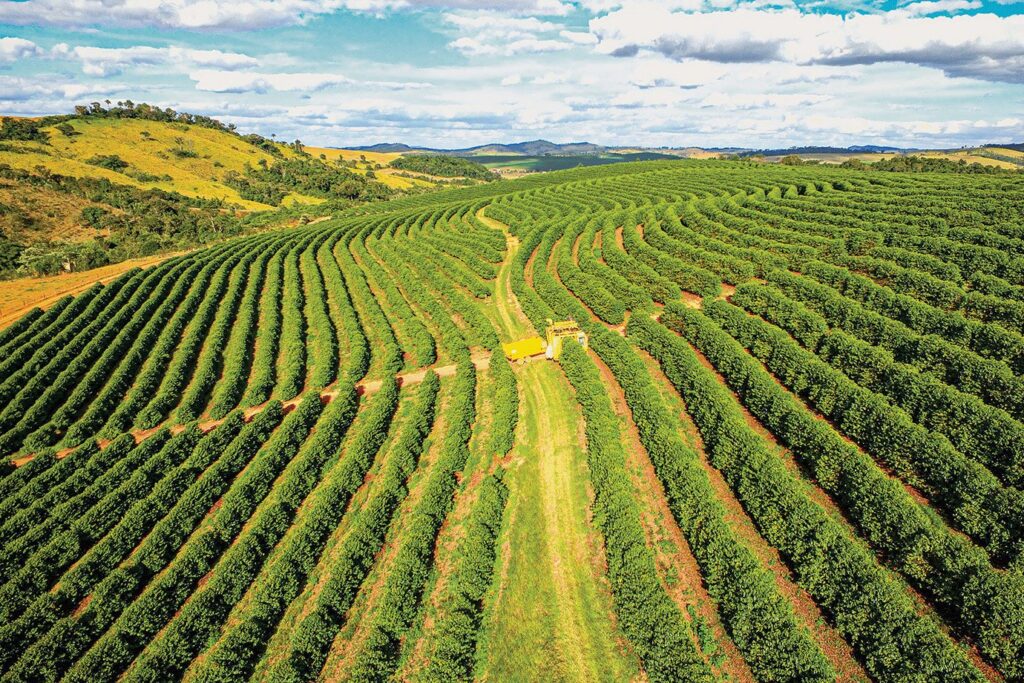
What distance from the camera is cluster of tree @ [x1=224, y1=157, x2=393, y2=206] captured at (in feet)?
452

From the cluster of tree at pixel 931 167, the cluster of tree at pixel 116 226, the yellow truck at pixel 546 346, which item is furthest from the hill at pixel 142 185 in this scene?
the cluster of tree at pixel 931 167

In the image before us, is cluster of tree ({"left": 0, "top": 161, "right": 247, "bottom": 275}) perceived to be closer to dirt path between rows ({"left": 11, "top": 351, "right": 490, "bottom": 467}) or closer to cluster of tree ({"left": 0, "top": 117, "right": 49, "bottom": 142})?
cluster of tree ({"left": 0, "top": 117, "right": 49, "bottom": 142})

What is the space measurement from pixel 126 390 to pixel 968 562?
51030mm

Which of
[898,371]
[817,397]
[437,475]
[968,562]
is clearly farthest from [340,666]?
[898,371]

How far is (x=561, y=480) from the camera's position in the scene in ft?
87.9

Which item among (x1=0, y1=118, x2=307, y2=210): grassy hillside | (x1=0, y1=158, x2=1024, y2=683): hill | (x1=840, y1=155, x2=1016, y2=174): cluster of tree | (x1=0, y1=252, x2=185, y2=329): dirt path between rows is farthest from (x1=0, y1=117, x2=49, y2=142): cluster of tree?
(x1=840, y1=155, x2=1016, y2=174): cluster of tree

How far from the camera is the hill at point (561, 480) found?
17.5 m

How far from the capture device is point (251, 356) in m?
43.0

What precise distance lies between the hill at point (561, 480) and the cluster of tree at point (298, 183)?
338 ft

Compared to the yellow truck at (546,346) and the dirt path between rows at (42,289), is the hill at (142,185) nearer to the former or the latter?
the dirt path between rows at (42,289)

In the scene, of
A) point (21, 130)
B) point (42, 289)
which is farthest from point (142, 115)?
point (42, 289)

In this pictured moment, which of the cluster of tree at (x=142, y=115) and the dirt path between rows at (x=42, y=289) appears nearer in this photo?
the dirt path between rows at (x=42, y=289)

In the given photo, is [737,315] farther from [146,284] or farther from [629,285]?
[146,284]

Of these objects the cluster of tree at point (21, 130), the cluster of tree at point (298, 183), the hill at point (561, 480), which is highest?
the cluster of tree at point (21, 130)
